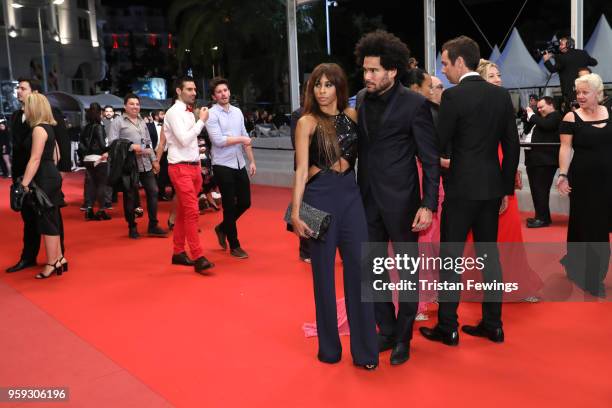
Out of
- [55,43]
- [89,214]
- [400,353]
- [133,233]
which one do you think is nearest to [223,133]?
[133,233]

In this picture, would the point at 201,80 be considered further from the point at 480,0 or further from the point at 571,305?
the point at 571,305

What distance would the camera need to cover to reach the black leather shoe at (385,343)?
3.21m

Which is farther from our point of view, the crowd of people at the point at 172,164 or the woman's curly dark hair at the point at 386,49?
the crowd of people at the point at 172,164

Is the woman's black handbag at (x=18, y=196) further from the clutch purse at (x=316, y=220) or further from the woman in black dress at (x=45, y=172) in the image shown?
the clutch purse at (x=316, y=220)

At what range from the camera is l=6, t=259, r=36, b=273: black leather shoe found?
17.4 feet

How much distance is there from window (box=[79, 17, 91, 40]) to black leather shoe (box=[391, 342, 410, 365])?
36.3 metres

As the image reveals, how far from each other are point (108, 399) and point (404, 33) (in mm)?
15337

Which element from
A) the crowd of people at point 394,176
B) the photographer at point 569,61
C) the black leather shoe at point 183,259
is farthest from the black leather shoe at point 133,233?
the photographer at point 569,61

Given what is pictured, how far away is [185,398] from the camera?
278 centimetres

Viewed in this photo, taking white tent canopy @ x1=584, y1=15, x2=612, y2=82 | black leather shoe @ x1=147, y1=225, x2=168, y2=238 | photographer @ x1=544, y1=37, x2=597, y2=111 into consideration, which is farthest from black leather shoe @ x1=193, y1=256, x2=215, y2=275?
white tent canopy @ x1=584, y1=15, x2=612, y2=82

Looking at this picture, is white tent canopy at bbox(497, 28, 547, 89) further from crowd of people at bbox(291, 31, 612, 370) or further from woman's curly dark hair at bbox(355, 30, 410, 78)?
woman's curly dark hair at bbox(355, 30, 410, 78)

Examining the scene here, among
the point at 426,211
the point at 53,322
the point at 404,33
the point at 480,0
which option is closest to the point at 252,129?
the point at 404,33

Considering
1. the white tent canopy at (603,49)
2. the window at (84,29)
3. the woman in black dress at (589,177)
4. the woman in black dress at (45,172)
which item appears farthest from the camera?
the window at (84,29)

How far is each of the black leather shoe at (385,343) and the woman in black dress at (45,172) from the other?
10.0 ft
